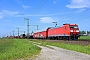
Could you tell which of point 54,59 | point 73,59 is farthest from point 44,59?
point 73,59

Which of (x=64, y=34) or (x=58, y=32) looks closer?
(x=64, y=34)

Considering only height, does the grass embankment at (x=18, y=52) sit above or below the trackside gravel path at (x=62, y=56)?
above

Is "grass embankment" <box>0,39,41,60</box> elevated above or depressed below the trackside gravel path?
above

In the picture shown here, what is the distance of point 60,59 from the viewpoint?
13.4m

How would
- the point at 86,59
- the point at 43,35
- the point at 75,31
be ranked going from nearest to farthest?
the point at 86,59 < the point at 75,31 < the point at 43,35

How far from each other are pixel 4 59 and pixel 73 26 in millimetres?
36509

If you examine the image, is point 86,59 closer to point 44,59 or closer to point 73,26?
point 44,59

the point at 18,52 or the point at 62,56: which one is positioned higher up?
the point at 18,52

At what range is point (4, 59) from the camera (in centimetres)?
1356

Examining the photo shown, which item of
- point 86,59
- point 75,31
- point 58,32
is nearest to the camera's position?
point 86,59

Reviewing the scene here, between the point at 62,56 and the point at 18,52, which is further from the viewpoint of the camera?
the point at 18,52

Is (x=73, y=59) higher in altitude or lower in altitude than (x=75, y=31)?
lower

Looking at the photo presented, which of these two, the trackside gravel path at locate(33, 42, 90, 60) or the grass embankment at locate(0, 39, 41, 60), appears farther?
the grass embankment at locate(0, 39, 41, 60)

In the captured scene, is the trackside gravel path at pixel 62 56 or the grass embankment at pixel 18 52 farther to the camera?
the grass embankment at pixel 18 52
